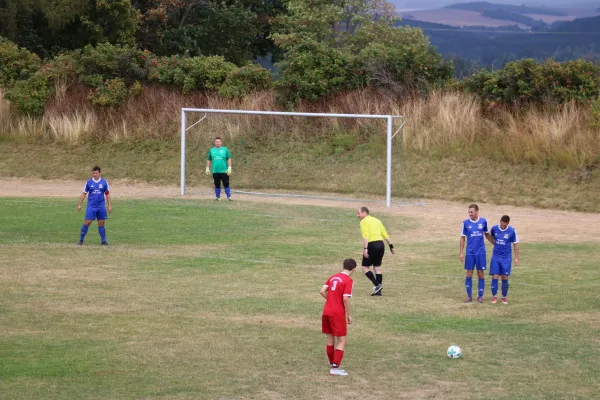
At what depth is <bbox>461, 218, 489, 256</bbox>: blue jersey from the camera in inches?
666

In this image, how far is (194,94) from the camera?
140 ft

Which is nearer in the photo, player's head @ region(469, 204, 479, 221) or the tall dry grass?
player's head @ region(469, 204, 479, 221)

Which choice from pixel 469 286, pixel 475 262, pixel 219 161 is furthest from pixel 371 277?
pixel 219 161

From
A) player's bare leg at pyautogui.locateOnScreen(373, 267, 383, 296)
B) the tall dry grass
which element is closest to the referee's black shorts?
player's bare leg at pyautogui.locateOnScreen(373, 267, 383, 296)

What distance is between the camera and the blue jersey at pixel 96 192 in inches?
885

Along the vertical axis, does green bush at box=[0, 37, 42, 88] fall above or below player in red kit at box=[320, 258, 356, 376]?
above

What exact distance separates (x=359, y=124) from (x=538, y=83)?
6893mm

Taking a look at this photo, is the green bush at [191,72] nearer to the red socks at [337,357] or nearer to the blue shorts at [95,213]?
the blue shorts at [95,213]

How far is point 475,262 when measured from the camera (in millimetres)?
16938

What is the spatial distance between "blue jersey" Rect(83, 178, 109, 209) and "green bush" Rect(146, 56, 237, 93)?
65.9ft

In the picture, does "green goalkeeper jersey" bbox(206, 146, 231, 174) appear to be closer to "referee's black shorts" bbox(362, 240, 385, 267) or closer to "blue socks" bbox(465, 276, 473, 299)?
"referee's black shorts" bbox(362, 240, 385, 267)

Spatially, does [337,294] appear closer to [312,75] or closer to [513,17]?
[312,75]

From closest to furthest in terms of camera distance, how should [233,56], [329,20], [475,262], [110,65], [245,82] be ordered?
[475,262]
[245,82]
[110,65]
[329,20]
[233,56]

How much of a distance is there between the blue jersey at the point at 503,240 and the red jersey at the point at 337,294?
529cm
